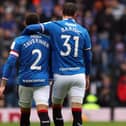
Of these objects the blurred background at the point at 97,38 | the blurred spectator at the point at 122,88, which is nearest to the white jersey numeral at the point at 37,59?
the blurred background at the point at 97,38

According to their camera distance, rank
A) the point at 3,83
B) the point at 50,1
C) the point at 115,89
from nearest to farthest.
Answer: the point at 3,83, the point at 115,89, the point at 50,1

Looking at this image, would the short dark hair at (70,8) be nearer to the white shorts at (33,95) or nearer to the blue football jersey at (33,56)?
the blue football jersey at (33,56)

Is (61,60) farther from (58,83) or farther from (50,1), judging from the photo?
(50,1)

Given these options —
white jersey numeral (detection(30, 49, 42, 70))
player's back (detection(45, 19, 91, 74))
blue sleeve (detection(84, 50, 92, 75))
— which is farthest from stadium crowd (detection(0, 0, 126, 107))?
white jersey numeral (detection(30, 49, 42, 70))

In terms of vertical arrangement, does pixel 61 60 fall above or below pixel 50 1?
below

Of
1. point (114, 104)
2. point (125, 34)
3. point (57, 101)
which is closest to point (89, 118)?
point (114, 104)

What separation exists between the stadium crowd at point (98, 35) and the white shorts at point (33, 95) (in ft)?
23.1

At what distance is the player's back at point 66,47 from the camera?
12.1 meters

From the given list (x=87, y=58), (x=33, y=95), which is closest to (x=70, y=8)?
(x=87, y=58)

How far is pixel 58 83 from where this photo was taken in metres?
12.2

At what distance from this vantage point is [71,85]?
40.1ft

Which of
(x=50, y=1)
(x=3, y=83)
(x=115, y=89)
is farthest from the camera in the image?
(x=50, y=1)

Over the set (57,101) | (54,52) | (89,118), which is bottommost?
(89,118)

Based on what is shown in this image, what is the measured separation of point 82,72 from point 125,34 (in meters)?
10.8
